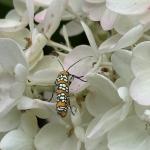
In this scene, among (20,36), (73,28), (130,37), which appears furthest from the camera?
(73,28)

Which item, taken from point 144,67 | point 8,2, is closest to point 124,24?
point 144,67

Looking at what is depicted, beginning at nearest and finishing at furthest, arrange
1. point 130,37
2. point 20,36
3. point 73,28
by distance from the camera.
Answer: point 130,37
point 20,36
point 73,28

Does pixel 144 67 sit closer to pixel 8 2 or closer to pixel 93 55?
pixel 93 55

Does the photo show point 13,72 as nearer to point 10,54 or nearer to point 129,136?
point 10,54

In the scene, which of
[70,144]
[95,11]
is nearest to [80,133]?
[70,144]

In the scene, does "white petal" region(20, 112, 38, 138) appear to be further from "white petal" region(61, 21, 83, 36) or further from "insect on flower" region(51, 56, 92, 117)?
"white petal" region(61, 21, 83, 36)

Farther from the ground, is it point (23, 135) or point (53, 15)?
point (53, 15)
